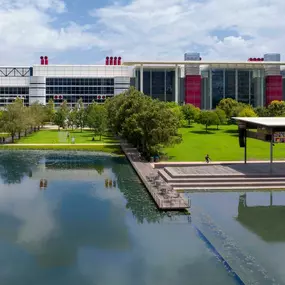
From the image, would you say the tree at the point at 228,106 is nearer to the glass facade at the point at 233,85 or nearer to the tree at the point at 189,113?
the tree at the point at 189,113

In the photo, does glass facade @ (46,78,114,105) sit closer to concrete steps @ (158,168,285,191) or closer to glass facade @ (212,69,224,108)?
glass facade @ (212,69,224,108)

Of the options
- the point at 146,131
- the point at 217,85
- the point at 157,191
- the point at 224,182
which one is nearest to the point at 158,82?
the point at 217,85

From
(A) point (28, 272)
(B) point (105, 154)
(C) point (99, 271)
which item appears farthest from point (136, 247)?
(B) point (105, 154)

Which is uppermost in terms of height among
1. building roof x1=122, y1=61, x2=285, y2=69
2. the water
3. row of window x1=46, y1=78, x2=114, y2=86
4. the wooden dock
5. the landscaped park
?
building roof x1=122, y1=61, x2=285, y2=69

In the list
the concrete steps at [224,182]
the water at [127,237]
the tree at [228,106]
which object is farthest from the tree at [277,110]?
the water at [127,237]

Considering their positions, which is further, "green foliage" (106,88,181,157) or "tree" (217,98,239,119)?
"tree" (217,98,239,119)

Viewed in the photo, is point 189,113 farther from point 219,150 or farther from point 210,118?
point 219,150

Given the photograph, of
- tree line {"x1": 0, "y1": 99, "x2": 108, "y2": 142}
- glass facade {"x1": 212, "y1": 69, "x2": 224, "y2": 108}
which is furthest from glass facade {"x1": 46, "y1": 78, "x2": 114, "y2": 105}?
glass facade {"x1": 212, "y1": 69, "x2": 224, "y2": 108}
